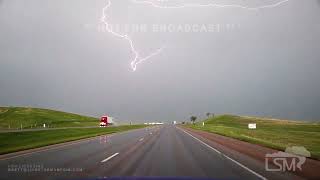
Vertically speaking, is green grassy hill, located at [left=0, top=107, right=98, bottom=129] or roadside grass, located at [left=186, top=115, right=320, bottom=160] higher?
green grassy hill, located at [left=0, top=107, right=98, bottom=129]

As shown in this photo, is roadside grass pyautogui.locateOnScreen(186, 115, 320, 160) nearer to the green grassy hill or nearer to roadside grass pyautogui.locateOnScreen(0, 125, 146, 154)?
roadside grass pyautogui.locateOnScreen(0, 125, 146, 154)

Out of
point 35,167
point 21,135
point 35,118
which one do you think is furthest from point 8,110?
point 35,167

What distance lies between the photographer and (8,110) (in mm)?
140375

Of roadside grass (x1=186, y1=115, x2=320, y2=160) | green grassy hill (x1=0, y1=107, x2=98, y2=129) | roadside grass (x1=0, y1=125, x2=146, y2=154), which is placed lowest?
roadside grass (x1=186, y1=115, x2=320, y2=160)

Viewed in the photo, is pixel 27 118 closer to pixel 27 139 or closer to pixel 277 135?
pixel 277 135

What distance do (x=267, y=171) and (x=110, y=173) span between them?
16.9 feet

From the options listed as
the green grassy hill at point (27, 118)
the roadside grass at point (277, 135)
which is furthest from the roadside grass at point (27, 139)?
the green grassy hill at point (27, 118)

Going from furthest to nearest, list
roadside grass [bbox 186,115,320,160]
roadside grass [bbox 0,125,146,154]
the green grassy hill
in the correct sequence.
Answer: the green grassy hill < roadside grass [bbox 186,115,320,160] < roadside grass [bbox 0,125,146,154]

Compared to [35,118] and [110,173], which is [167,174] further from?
[35,118]

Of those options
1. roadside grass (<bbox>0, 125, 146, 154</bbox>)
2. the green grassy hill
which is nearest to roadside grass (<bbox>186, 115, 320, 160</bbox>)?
roadside grass (<bbox>0, 125, 146, 154</bbox>)

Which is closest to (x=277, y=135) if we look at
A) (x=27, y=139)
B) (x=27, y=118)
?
(x=27, y=139)

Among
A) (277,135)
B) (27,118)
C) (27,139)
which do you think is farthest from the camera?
(27,118)

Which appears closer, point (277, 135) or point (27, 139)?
point (27, 139)

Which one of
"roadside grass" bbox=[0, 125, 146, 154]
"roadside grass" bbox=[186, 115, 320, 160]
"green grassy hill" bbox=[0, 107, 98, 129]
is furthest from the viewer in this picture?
"green grassy hill" bbox=[0, 107, 98, 129]
